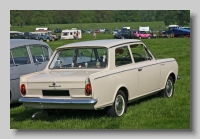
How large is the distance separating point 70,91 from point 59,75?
497mm

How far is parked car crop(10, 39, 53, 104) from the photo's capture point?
10.3 metres

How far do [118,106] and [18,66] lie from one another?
2788 millimetres

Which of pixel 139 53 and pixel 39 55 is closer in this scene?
pixel 139 53

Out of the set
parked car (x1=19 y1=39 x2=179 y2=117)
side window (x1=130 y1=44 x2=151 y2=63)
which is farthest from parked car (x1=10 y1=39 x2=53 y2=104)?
side window (x1=130 y1=44 x2=151 y2=63)

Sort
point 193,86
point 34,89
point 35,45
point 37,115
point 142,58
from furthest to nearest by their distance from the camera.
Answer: point 35,45
point 142,58
point 37,115
point 34,89
point 193,86

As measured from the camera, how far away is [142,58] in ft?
32.7

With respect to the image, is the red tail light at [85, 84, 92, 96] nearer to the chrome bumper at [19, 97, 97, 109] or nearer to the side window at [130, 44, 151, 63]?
the chrome bumper at [19, 97, 97, 109]

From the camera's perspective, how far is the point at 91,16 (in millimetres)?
10242

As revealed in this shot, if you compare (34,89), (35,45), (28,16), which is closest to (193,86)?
(34,89)

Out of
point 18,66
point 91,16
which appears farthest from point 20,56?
point 91,16

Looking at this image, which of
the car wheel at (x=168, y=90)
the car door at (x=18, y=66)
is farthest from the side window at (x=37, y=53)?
the car wheel at (x=168, y=90)

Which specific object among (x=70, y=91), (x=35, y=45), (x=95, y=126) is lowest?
(x=95, y=126)

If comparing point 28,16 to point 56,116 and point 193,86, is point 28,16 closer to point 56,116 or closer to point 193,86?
point 56,116

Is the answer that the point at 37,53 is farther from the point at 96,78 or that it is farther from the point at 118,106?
the point at 96,78
